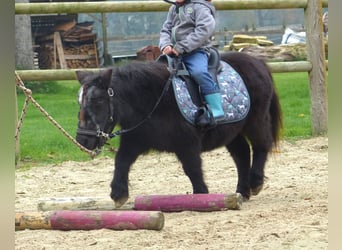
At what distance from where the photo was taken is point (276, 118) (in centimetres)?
552

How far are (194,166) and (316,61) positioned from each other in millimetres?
3950

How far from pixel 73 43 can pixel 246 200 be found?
16635mm

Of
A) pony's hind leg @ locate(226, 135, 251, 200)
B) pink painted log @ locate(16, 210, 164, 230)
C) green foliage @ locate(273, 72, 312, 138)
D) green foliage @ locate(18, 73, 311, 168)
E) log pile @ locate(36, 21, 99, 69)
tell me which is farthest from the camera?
log pile @ locate(36, 21, 99, 69)

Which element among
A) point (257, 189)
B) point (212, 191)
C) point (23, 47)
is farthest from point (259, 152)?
point (23, 47)

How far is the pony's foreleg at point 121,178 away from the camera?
4.45 metres

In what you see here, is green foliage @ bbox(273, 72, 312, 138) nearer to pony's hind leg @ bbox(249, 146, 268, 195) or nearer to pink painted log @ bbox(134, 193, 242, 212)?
pony's hind leg @ bbox(249, 146, 268, 195)

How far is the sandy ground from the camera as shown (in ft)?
11.3

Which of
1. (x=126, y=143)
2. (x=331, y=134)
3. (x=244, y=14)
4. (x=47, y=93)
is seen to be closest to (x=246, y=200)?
(x=126, y=143)

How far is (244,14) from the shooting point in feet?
76.9

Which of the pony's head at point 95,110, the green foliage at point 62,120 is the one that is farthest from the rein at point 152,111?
the green foliage at point 62,120

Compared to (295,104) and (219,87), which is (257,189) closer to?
(219,87)

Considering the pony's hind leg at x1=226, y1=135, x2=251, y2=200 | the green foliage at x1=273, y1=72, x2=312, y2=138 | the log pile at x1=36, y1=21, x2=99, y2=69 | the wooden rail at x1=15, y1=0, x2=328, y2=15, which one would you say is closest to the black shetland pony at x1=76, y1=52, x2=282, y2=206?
the pony's hind leg at x1=226, y1=135, x2=251, y2=200

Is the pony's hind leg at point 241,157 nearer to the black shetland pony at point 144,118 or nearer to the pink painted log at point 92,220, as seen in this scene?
the black shetland pony at point 144,118

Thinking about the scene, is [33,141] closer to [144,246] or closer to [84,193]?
[84,193]
